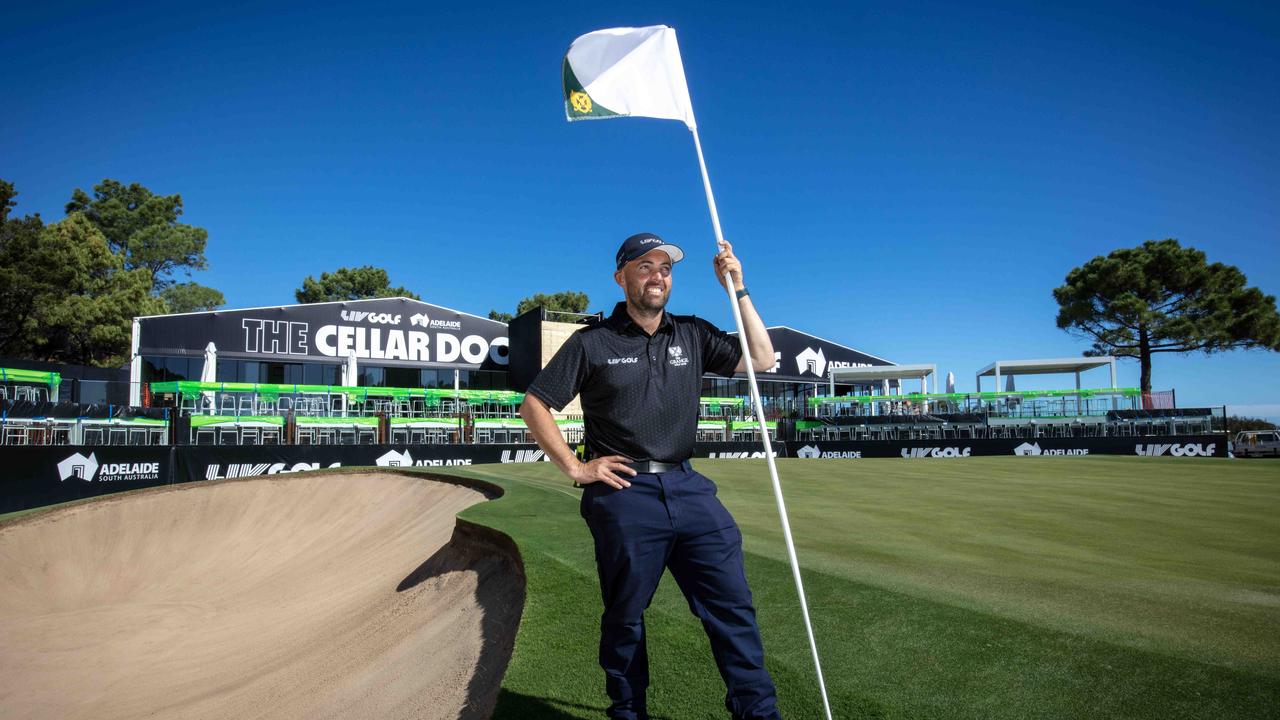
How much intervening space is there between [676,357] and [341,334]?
36778 mm

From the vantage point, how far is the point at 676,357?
3.08 meters

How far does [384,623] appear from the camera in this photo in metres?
6.39

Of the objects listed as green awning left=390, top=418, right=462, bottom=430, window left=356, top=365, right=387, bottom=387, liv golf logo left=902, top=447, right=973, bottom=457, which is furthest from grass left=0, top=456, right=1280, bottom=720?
window left=356, top=365, right=387, bottom=387

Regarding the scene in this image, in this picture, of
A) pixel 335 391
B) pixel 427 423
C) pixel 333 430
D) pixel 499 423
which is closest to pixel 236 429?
pixel 333 430

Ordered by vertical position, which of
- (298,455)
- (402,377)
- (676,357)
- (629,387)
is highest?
(402,377)

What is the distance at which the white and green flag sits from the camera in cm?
385

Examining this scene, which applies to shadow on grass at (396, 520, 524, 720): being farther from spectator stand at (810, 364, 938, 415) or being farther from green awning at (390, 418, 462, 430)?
spectator stand at (810, 364, 938, 415)

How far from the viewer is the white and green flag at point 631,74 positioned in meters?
3.85

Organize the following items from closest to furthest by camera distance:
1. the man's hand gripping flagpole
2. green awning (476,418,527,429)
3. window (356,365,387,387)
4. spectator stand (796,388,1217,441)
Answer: the man's hand gripping flagpole
spectator stand (796,388,1217,441)
green awning (476,418,527,429)
window (356,365,387,387)

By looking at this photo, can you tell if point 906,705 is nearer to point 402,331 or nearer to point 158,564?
point 158,564

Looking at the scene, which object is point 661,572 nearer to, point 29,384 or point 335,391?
point 29,384

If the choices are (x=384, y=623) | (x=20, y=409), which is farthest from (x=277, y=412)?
(x=384, y=623)

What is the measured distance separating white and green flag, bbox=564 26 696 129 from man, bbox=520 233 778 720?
1.13 meters

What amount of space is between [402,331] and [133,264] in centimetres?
2408
